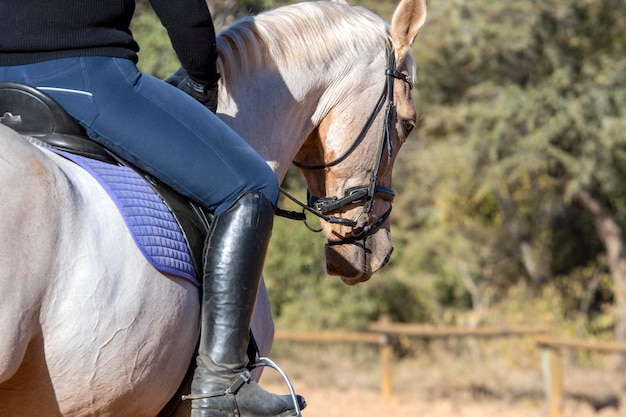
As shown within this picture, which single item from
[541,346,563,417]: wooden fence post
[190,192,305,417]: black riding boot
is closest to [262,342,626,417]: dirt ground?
[541,346,563,417]: wooden fence post

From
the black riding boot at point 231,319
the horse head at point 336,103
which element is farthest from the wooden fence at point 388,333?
the black riding boot at point 231,319

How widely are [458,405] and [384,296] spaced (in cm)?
460

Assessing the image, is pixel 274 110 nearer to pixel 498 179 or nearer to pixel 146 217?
pixel 146 217

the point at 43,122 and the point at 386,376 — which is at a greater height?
the point at 43,122

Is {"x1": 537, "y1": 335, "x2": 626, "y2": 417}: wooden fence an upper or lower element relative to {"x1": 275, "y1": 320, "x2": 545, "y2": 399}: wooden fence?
lower

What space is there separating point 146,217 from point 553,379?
954cm

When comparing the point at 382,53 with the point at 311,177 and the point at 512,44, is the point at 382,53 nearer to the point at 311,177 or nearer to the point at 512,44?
the point at 311,177

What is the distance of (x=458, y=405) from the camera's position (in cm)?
1154

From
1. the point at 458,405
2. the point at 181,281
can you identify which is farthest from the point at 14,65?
the point at 458,405

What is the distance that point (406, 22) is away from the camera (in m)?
3.59

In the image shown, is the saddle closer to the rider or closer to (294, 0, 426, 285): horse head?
the rider

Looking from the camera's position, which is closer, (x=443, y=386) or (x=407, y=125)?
(x=407, y=125)

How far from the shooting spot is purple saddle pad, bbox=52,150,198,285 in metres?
2.56

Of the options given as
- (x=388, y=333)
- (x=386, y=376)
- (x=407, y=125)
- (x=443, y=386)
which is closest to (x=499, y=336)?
(x=443, y=386)
